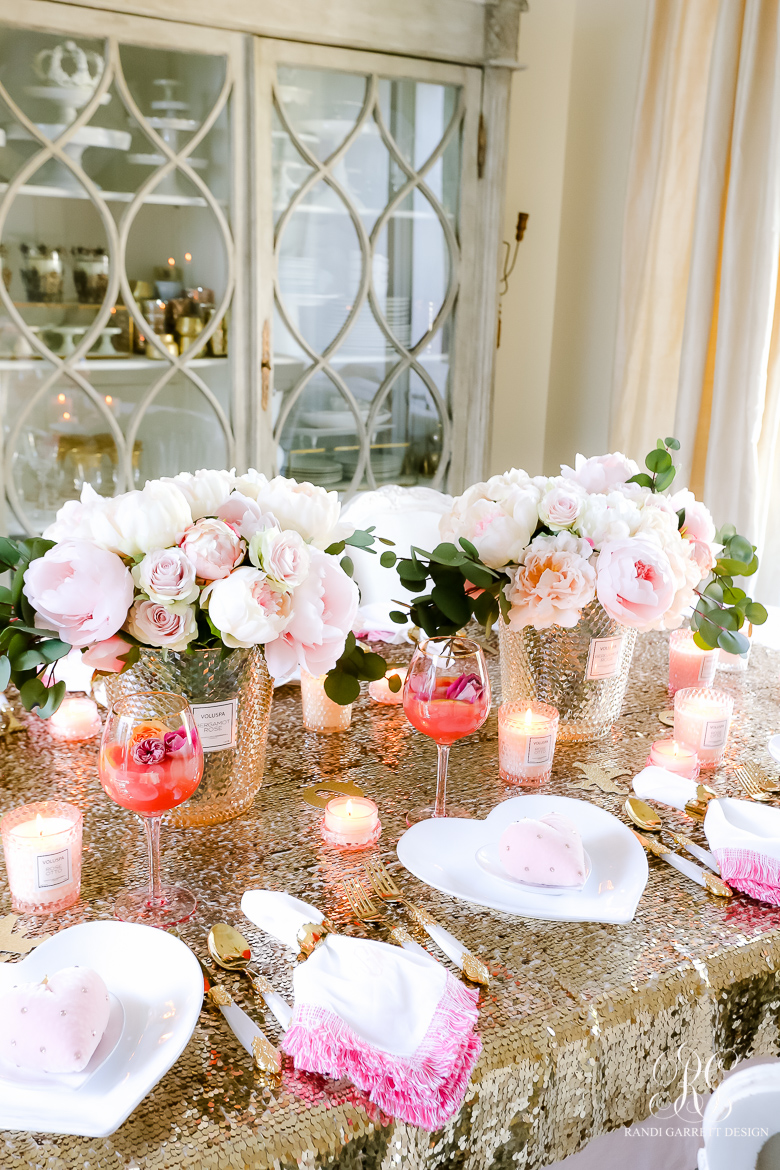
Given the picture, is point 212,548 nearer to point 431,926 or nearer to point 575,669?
point 431,926

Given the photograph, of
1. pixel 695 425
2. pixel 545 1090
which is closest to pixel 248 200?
pixel 695 425

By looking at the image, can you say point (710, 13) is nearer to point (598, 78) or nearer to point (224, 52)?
point (598, 78)

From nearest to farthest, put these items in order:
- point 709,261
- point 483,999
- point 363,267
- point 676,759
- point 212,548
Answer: point 483,999, point 212,548, point 676,759, point 709,261, point 363,267

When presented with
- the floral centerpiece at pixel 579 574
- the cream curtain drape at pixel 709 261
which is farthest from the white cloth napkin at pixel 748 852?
the cream curtain drape at pixel 709 261

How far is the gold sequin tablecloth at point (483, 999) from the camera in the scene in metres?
0.60

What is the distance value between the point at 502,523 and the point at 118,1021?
617 mm

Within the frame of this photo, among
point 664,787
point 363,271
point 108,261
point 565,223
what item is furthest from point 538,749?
point 565,223

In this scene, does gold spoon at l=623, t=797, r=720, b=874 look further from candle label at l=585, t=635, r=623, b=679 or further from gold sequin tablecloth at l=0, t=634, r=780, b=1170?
candle label at l=585, t=635, r=623, b=679

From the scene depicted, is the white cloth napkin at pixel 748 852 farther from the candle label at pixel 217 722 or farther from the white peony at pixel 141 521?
the white peony at pixel 141 521

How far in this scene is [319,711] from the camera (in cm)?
117

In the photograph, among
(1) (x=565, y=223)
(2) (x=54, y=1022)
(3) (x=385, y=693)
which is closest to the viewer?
(2) (x=54, y=1022)

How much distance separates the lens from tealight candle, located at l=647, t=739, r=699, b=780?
3.56 feet

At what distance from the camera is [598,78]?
3.10 meters

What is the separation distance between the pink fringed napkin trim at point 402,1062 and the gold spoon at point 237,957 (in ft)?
0.14
